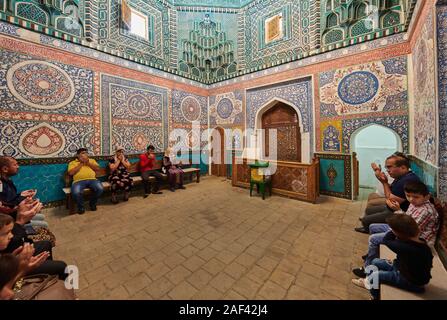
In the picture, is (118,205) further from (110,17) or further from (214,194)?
(110,17)

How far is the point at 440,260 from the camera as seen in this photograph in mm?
2082

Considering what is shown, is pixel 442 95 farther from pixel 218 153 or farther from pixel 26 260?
pixel 218 153

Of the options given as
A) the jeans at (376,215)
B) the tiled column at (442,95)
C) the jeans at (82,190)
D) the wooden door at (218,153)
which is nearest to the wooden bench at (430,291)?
the jeans at (376,215)

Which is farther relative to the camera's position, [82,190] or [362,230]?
[82,190]

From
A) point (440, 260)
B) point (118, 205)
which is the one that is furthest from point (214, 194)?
point (440, 260)

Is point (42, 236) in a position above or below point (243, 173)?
below

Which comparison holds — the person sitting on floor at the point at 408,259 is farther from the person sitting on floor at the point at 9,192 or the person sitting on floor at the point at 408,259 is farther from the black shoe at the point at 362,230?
the person sitting on floor at the point at 9,192

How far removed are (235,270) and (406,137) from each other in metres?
5.68

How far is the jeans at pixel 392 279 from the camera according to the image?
5.33 feet

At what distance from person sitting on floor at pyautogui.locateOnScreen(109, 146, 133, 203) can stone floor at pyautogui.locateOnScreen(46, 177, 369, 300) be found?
55 centimetres

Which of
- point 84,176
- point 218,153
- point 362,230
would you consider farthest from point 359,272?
point 218,153

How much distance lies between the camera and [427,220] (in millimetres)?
1985

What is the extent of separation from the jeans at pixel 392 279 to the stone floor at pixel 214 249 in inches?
15.0

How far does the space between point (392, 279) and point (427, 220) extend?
2.82 ft
